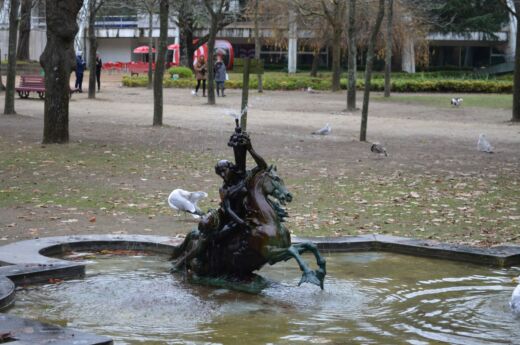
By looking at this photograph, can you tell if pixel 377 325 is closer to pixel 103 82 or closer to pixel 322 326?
pixel 322 326

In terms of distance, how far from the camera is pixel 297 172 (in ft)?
53.9

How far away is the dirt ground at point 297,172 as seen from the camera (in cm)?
1134

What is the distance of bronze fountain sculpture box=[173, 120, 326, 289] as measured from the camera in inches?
295

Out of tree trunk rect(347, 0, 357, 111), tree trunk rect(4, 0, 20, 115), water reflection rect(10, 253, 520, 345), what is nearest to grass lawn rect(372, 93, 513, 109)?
tree trunk rect(347, 0, 357, 111)

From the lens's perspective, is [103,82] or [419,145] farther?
[103,82]

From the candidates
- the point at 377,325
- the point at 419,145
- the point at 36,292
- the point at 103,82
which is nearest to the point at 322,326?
the point at 377,325

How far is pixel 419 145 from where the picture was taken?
2155cm

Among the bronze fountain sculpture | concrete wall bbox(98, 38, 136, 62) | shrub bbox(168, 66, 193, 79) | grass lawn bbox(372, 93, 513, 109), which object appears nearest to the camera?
the bronze fountain sculpture

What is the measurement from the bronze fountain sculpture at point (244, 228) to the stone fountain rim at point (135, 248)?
1236 millimetres

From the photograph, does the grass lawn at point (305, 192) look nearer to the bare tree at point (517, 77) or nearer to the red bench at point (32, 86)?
the bare tree at point (517, 77)

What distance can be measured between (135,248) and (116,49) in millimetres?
70223

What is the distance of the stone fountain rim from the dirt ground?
1.05 meters

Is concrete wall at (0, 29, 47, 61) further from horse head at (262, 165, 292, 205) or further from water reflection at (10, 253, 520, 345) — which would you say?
horse head at (262, 165, 292, 205)

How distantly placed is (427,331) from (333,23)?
3757 cm
